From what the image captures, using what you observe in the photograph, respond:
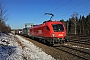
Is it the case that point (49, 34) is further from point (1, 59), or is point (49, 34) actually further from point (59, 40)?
point (1, 59)

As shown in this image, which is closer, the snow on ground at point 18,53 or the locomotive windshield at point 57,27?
the snow on ground at point 18,53

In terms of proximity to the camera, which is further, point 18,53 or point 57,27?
point 57,27

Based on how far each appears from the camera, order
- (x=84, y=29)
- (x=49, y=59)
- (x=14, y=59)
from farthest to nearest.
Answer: (x=84, y=29) < (x=49, y=59) < (x=14, y=59)

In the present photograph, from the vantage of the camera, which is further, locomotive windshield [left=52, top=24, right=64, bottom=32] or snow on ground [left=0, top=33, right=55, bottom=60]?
locomotive windshield [left=52, top=24, right=64, bottom=32]

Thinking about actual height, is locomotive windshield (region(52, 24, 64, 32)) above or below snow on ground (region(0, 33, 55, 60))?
above

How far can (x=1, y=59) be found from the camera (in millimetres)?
6984

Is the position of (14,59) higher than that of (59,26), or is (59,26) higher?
(59,26)

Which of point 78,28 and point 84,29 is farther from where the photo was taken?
point 78,28

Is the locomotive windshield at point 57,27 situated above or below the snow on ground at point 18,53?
above

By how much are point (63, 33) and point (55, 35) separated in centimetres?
108

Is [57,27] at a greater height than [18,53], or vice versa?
[57,27]

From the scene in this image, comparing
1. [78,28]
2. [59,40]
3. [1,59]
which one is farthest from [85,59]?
[78,28]

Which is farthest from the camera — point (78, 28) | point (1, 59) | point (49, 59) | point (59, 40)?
point (78, 28)

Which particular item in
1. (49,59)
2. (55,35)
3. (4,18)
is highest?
(4,18)
